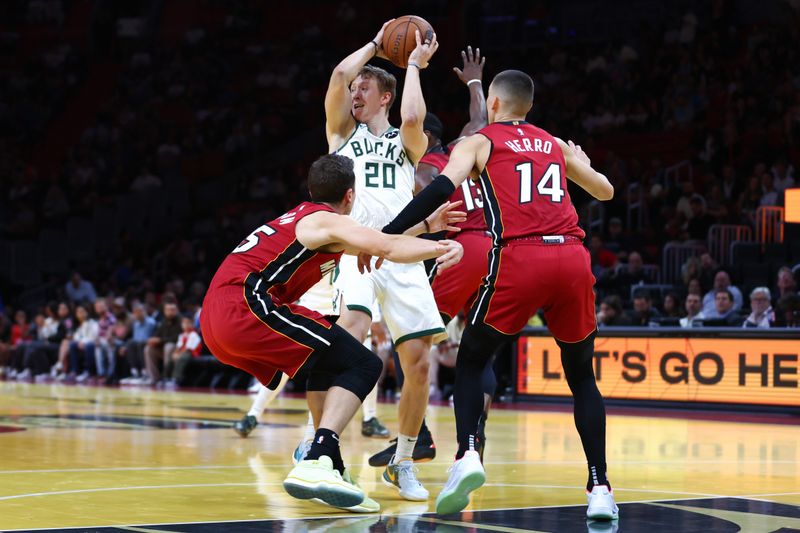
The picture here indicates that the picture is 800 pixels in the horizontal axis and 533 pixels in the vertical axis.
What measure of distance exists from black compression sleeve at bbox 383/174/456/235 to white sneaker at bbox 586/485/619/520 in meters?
1.41

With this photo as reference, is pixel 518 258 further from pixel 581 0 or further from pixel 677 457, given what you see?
pixel 581 0

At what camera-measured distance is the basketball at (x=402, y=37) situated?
22.1ft

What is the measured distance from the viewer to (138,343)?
19.5 metres

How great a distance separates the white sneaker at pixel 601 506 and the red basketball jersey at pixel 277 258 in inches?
61.9

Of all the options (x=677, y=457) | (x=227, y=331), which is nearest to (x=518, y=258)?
(x=227, y=331)

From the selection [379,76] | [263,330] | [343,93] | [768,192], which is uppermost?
[768,192]

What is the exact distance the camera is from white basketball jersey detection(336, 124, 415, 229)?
680cm

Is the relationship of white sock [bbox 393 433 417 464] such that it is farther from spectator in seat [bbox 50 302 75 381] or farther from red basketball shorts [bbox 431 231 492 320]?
spectator in seat [bbox 50 302 75 381]

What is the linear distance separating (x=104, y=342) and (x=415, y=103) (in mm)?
14950

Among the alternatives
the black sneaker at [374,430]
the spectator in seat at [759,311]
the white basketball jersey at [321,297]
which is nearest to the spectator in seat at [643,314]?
the spectator in seat at [759,311]

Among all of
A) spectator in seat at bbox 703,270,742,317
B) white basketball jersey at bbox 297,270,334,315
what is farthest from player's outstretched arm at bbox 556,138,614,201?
spectator in seat at bbox 703,270,742,317

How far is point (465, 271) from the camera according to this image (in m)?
6.98

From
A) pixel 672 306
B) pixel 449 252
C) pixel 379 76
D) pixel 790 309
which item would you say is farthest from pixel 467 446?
pixel 672 306

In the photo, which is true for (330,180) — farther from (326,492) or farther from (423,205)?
(326,492)
